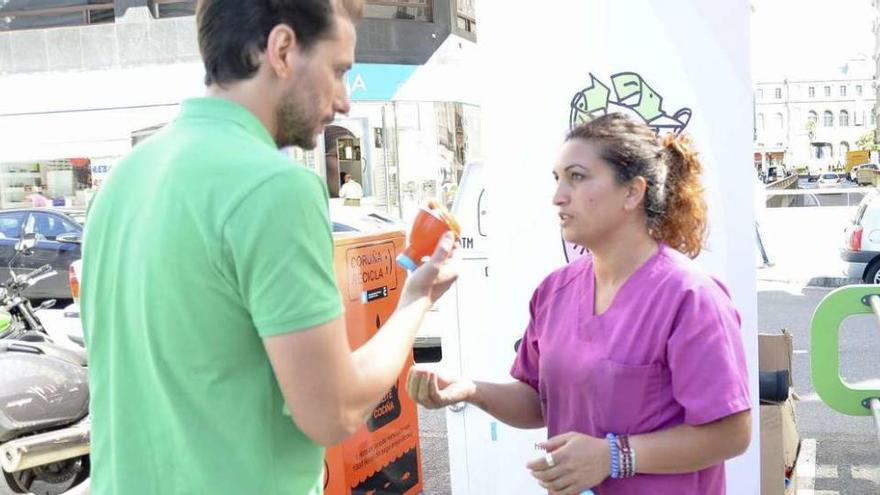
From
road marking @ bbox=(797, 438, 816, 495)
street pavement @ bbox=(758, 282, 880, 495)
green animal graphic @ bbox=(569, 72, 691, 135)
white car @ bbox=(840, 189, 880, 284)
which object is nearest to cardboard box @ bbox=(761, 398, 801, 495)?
street pavement @ bbox=(758, 282, 880, 495)

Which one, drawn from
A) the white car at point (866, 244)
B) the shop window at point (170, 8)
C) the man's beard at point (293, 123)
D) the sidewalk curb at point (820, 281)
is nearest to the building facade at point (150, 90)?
the shop window at point (170, 8)

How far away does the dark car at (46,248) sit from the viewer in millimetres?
11641

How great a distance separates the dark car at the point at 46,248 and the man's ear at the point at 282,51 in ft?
36.0

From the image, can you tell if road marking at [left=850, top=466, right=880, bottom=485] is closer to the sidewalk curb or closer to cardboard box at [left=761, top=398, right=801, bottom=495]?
cardboard box at [left=761, top=398, right=801, bottom=495]

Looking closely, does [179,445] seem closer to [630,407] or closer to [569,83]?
[630,407]

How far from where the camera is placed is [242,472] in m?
1.36

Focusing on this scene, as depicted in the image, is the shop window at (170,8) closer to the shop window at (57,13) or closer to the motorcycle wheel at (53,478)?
the shop window at (57,13)

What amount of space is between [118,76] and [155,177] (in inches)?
742

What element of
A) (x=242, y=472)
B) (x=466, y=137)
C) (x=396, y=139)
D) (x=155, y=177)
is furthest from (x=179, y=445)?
(x=466, y=137)

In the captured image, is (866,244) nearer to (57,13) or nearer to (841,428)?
(841,428)

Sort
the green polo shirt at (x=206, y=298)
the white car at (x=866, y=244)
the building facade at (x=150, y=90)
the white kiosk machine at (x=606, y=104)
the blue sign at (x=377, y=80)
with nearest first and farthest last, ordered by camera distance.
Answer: the green polo shirt at (x=206, y=298) → the white kiosk machine at (x=606, y=104) → the white car at (x=866, y=244) → the building facade at (x=150, y=90) → the blue sign at (x=377, y=80)

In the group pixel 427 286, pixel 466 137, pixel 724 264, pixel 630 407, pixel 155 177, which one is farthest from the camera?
pixel 466 137

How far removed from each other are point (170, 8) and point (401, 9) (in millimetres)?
5012

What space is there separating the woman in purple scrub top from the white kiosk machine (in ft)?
2.79
